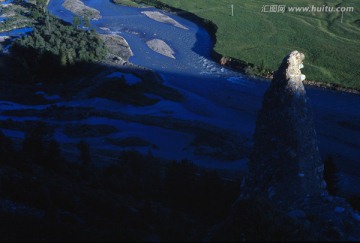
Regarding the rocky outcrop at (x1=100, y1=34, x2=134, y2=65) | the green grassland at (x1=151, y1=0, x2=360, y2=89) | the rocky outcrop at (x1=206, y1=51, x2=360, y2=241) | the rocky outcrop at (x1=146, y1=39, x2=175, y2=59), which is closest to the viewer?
the rocky outcrop at (x1=206, y1=51, x2=360, y2=241)

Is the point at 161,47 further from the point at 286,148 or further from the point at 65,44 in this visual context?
the point at 286,148

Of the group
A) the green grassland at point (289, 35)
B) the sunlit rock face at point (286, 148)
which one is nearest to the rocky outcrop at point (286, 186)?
the sunlit rock face at point (286, 148)

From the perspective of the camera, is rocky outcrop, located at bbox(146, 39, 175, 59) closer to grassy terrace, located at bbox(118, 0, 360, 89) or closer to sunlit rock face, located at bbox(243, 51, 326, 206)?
grassy terrace, located at bbox(118, 0, 360, 89)

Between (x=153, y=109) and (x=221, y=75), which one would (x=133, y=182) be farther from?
(x=221, y=75)

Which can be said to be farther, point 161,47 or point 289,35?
point 289,35

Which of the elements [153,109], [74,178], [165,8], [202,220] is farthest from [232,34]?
[202,220]

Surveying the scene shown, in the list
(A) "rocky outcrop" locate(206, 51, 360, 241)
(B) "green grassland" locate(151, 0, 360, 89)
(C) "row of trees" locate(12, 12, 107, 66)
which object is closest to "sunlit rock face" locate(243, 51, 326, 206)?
(A) "rocky outcrop" locate(206, 51, 360, 241)

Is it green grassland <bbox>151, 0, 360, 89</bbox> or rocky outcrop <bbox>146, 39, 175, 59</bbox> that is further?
rocky outcrop <bbox>146, 39, 175, 59</bbox>

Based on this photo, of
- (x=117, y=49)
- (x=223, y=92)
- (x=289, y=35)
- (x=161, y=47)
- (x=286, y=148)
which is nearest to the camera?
(x=286, y=148)

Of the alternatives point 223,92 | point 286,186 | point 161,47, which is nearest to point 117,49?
point 161,47
